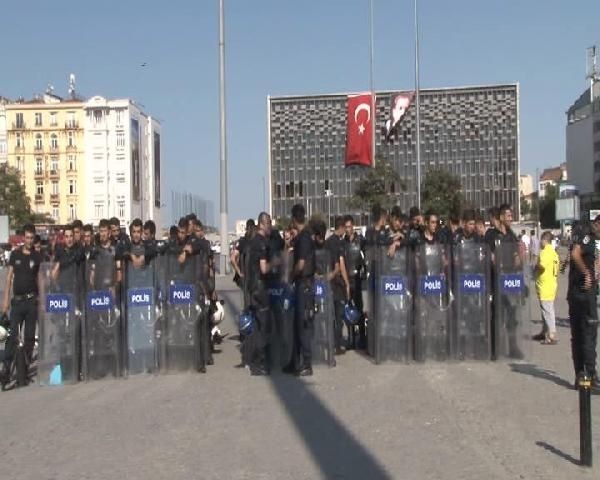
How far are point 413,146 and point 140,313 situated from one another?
107m

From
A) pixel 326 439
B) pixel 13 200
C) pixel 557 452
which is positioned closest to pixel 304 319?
pixel 326 439

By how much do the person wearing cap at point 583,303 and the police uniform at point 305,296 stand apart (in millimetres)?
3293

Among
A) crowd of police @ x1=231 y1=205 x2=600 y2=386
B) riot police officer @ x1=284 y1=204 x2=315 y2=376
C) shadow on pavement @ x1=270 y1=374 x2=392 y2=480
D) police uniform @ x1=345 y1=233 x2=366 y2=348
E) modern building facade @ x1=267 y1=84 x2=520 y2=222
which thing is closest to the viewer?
shadow on pavement @ x1=270 y1=374 x2=392 y2=480

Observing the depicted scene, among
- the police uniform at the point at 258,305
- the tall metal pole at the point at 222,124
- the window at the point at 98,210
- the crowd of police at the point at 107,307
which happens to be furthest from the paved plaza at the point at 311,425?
the window at the point at 98,210

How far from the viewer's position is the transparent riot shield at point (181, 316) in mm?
11812

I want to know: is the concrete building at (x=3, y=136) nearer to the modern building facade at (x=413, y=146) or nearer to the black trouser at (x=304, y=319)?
the modern building facade at (x=413, y=146)

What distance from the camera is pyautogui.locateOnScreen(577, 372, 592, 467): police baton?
6.42 m

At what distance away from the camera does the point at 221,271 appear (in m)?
37.1

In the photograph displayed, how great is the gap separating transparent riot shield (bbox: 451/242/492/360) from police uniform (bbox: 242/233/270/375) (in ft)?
8.50

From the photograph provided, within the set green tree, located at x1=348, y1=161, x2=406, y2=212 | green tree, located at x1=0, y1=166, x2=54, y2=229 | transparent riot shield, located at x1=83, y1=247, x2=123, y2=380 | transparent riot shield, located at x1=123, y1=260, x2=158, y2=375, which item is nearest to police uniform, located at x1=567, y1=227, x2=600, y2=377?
transparent riot shield, located at x1=123, y1=260, x2=158, y2=375

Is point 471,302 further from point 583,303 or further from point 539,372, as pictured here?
point 583,303

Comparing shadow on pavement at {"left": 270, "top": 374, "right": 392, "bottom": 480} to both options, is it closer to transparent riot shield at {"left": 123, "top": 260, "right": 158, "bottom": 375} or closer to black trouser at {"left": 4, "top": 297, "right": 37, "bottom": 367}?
transparent riot shield at {"left": 123, "top": 260, "right": 158, "bottom": 375}

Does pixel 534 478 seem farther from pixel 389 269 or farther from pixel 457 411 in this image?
→ pixel 389 269

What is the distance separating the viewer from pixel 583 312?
379 inches
